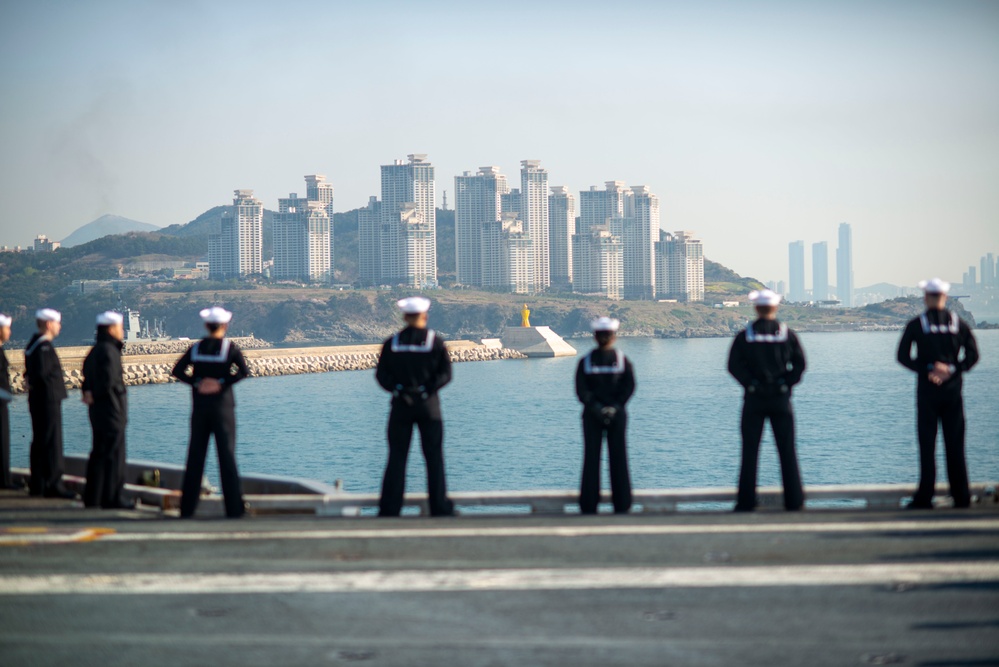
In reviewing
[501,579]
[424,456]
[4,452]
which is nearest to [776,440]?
[424,456]

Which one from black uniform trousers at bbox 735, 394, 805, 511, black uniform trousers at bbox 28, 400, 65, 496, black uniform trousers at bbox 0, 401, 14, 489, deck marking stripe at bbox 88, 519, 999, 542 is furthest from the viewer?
black uniform trousers at bbox 0, 401, 14, 489

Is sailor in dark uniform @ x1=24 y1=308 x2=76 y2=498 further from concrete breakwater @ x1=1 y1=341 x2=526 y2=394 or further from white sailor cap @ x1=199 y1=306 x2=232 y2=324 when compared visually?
concrete breakwater @ x1=1 y1=341 x2=526 y2=394

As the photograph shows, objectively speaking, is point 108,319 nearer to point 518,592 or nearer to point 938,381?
point 518,592

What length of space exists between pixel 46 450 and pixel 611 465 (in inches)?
255

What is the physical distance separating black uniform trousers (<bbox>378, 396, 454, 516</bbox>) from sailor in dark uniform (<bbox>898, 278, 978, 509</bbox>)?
4.26 m

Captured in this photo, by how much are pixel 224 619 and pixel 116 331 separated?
625 cm

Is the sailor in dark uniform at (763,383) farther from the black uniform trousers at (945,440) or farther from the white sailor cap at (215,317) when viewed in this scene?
the white sailor cap at (215,317)

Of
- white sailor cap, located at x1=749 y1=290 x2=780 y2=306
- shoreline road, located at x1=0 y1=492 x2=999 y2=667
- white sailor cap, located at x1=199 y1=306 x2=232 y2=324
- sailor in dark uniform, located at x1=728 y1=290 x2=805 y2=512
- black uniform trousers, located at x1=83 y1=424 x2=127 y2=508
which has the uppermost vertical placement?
white sailor cap, located at x1=749 y1=290 x2=780 y2=306

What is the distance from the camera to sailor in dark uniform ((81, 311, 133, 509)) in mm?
12039

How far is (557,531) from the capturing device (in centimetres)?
950

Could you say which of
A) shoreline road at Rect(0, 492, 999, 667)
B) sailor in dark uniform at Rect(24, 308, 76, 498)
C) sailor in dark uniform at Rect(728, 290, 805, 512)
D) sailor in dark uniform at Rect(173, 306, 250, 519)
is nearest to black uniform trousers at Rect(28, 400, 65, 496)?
sailor in dark uniform at Rect(24, 308, 76, 498)

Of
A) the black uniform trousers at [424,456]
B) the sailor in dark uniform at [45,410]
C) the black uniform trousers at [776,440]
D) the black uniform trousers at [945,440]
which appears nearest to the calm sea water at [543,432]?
the sailor in dark uniform at [45,410]

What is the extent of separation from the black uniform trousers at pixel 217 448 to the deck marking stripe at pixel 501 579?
124 inches

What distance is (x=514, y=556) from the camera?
8.48 meters
